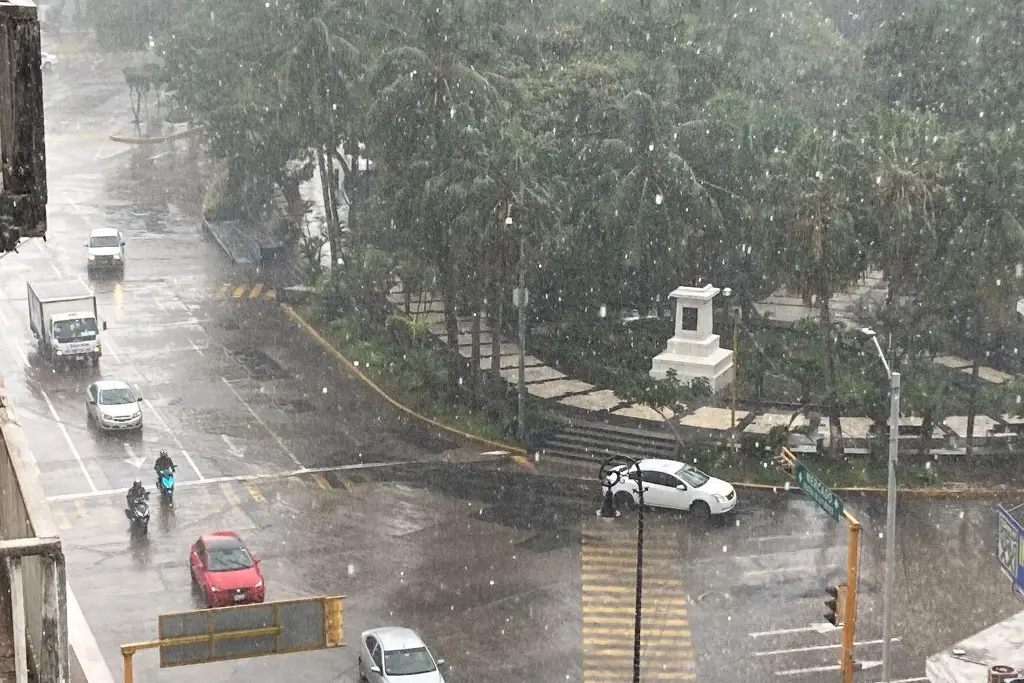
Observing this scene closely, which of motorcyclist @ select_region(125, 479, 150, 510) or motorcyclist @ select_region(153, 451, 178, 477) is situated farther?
motorcyclist @ select_region(153, 451, 178, 477)

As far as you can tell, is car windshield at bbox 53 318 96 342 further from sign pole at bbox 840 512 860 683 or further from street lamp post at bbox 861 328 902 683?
sign pole at bbox 840 512 860 683

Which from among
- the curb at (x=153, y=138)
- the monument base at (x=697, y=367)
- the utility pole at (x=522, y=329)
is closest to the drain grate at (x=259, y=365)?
the utility pole at (x=522, y=329)

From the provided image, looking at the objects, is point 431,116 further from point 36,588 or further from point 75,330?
point 36,588

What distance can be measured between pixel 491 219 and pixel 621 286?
356 inches

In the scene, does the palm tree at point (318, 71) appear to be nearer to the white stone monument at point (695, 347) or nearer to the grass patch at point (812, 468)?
the white stone monument at point (695, 347)

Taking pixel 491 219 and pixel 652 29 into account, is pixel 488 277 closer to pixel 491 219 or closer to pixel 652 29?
pixel 491 219

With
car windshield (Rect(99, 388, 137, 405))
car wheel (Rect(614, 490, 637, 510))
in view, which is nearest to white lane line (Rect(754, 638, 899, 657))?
car wheel (Rect(614, 490, 637, 510))

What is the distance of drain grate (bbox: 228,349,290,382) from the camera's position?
47713 millimetres

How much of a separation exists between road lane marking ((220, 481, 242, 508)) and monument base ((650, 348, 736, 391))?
14.1 metres

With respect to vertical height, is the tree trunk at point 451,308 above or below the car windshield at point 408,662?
above

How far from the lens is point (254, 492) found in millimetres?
37844

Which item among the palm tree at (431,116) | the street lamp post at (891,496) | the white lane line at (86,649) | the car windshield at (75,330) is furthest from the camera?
the car windshield at (75,330)

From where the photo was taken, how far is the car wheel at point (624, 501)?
37.2 metres

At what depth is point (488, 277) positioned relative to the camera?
43125 mm
